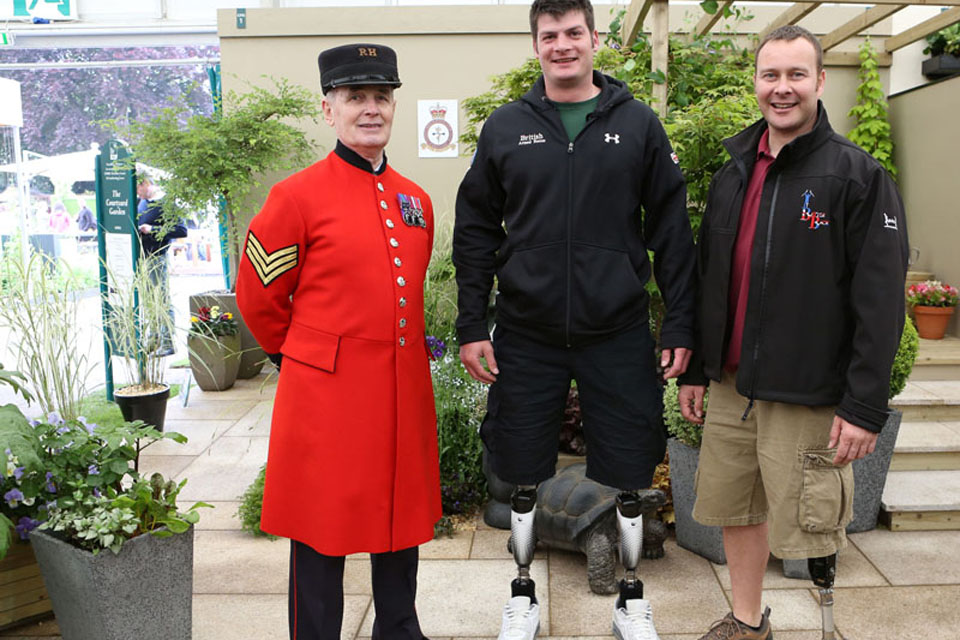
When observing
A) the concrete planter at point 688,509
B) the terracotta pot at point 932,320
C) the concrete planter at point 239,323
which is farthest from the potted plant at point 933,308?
the concrete planter at point 239,323

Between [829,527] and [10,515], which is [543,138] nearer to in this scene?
[829,527]

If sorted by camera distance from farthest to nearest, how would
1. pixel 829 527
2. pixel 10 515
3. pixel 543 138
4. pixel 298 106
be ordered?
pixel 298 106 < pixel 10 515 < pixel 543 138 < pixel 829 527

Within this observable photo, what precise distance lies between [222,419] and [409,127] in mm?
3348

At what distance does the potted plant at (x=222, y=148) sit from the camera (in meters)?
6.79

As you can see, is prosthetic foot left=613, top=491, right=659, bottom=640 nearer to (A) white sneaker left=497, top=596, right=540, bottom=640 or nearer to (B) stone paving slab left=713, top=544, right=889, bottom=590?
(A) white sneaker left=497, top=596, right=540, bottom=640

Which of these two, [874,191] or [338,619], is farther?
[338,619]

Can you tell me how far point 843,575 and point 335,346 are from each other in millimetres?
2174

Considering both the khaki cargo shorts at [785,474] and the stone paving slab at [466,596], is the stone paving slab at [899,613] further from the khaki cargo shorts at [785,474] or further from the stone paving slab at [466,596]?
the stone paving slab at [466,596]

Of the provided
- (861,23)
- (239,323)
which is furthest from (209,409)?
(861,23)

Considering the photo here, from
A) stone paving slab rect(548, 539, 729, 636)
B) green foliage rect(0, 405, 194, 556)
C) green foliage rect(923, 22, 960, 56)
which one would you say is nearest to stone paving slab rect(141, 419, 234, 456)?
→ green foliage rect(0, 405, 194, 556)

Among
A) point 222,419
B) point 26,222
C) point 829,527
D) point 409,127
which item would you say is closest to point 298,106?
point 409,127

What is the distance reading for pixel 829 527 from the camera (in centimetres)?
211

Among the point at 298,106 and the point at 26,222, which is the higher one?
the point at 298,106

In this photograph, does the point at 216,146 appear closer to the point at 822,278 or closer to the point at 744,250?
the point at 744,250
